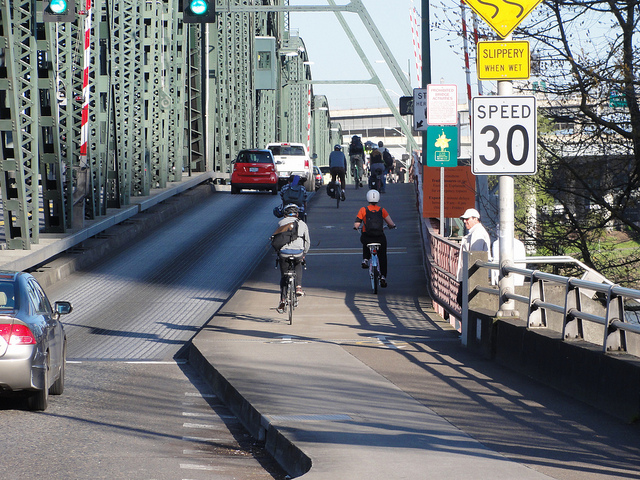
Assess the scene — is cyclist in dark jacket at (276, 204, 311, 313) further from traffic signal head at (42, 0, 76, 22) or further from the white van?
the white van

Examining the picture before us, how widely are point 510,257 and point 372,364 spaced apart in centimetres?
193

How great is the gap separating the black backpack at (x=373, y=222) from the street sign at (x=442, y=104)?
2.82 m

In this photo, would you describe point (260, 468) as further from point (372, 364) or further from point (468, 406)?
point (372, 364)

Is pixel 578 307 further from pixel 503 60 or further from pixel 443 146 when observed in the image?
pixel 443 146

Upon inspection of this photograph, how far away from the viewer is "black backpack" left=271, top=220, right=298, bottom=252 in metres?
16.0

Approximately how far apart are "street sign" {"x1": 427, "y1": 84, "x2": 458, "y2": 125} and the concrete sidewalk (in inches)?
122

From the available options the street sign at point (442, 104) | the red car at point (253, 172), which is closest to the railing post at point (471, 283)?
the street sign at point (442, 104)

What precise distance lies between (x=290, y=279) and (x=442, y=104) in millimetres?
3897

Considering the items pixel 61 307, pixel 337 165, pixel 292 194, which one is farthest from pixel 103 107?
pixel 61 307

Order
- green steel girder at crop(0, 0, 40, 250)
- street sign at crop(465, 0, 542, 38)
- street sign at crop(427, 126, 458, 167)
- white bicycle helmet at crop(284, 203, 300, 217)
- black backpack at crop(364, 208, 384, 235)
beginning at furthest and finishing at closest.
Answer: black backpack at crop(364, 208, 384, 235), green steel girder at crop(0, 0, 40, 250), street sign at crop(427, 126, 458, 167), white bicycle helmet at crop(284, 203, 300, 217), street sign at crop(465, 0, 542, 38)

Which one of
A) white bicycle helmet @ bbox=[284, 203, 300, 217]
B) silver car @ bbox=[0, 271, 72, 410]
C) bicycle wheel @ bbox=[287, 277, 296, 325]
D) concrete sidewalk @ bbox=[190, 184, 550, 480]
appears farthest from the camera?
white bicycle helmet @ bbox=[284, 203, 300, 217]

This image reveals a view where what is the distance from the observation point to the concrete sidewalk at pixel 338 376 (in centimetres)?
671

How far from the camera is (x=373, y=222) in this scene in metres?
19.0

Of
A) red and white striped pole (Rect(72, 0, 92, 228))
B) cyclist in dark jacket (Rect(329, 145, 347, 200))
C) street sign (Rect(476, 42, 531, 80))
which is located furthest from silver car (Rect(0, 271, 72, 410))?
cyclist in dark jacket (Rect(329, 145, 347, 200))
